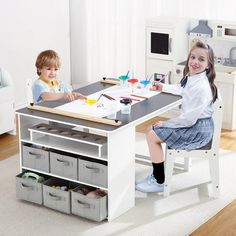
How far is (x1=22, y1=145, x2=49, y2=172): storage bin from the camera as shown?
172 inches

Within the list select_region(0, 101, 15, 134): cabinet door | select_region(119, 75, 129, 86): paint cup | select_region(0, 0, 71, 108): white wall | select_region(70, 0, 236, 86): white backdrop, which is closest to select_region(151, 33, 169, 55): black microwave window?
select_region(70, 0, 236, 86): white backdrop

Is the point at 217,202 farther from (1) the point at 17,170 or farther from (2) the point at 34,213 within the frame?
(1) the point at 17,170

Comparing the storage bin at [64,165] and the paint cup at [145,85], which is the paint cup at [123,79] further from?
the storage bin at [64,165]

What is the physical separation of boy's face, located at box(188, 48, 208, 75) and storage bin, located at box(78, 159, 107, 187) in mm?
920

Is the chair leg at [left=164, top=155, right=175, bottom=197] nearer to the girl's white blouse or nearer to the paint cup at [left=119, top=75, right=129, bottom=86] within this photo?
the girl's white blouse

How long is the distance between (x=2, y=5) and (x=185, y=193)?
8.49ft

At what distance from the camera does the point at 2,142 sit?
5727mm

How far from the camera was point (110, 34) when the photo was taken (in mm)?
7047

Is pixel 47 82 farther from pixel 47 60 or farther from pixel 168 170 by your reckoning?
pixel 168 170

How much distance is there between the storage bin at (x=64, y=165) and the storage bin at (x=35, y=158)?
0.05 m

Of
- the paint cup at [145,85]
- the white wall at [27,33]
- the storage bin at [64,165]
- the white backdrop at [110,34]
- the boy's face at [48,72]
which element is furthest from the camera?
the white backdrop at [110,34]

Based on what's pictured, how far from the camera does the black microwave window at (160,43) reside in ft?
20.5

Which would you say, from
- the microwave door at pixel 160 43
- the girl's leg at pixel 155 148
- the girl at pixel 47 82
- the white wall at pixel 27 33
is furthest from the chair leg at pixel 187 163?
the white wall at pixel 27 33

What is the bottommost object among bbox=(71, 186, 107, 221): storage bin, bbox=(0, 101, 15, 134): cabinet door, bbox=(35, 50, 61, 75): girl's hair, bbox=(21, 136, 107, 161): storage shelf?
bbox=(71, 186, 107, 221): storage bin
